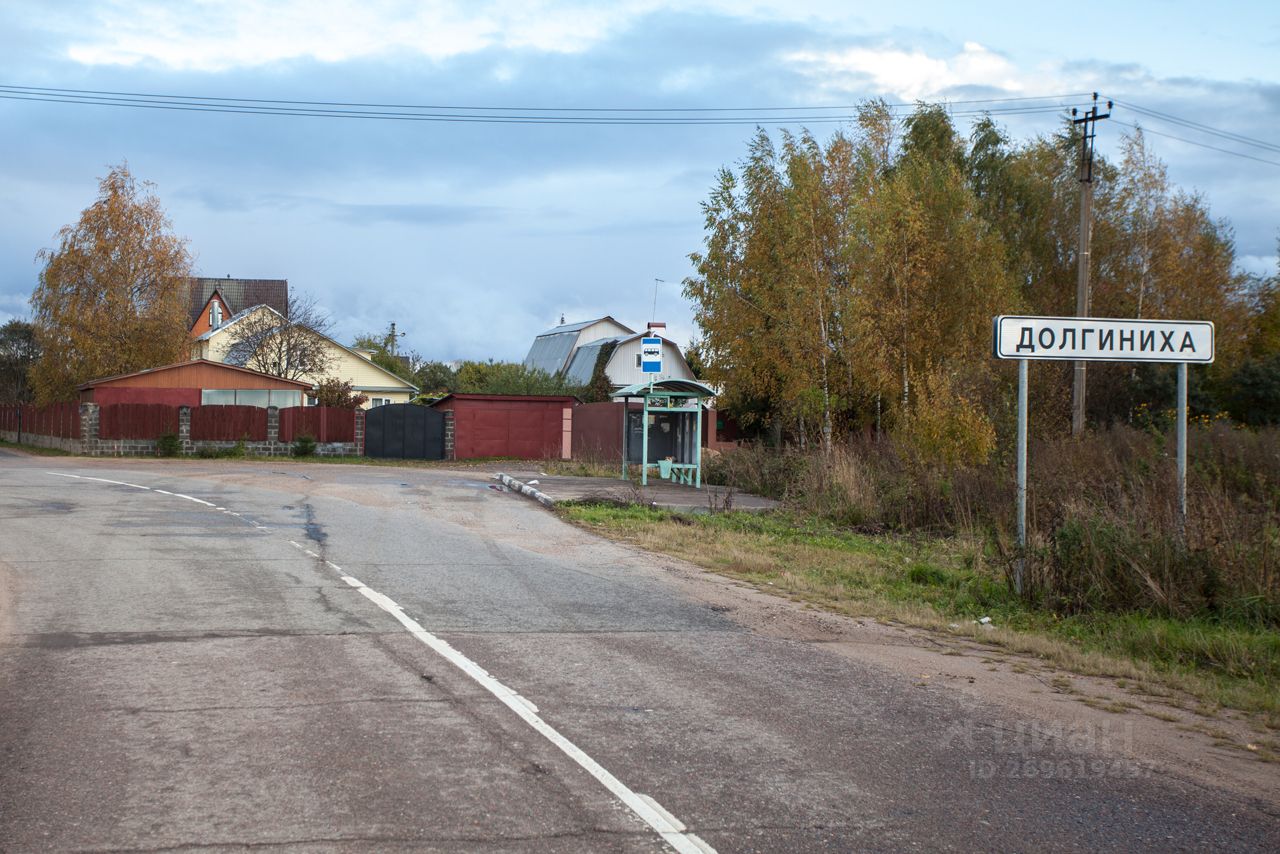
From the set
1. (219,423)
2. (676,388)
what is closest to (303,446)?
(219,423)

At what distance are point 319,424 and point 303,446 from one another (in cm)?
118

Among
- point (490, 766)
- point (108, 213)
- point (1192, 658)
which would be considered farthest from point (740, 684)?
point (108, 213)

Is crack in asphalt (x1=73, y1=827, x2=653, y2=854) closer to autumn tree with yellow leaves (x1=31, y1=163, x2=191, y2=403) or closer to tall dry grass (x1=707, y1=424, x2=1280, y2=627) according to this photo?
tall dry grass (x1=707, y1=424, x2=1280, y2=627)

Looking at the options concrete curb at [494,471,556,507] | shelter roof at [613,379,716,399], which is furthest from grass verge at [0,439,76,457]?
shelter roof at [613,379,716,399]

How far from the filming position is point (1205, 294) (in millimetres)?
40938

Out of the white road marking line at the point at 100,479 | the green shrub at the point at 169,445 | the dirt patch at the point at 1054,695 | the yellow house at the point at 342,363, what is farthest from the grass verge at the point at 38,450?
the dirt patch at the point at 1054,695

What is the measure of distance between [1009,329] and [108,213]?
49.0 m

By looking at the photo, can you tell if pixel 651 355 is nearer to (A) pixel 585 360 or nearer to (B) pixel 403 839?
(B) pixel 403 839

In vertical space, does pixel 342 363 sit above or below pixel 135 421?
above

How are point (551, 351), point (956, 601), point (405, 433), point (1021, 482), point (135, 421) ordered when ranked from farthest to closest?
point (551, 351), point (405, 433), point (135, 421), point (956, 601), point (1021, 482)

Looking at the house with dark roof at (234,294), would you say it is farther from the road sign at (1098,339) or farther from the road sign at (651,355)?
the road sign at (1098,339)

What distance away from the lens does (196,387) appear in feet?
149

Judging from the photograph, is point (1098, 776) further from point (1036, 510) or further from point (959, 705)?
point (1036, 510)

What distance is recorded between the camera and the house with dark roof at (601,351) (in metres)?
66.1
